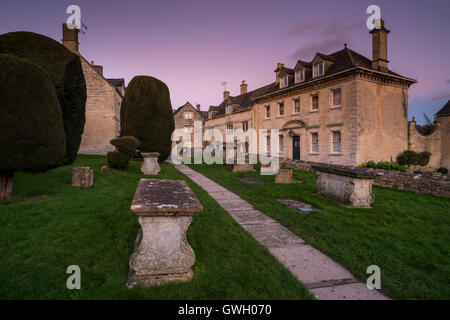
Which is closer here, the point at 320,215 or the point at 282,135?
the point at 320,215

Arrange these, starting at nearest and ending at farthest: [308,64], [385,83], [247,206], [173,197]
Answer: [173,197] < [247,206] < [385,83] < [308,64]

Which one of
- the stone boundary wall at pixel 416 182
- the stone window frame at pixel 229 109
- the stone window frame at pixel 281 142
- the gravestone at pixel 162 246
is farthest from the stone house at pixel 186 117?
the gravestone at pixel 162 246

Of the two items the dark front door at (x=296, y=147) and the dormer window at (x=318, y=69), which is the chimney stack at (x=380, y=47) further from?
the dark front door at (x=296, y=147)

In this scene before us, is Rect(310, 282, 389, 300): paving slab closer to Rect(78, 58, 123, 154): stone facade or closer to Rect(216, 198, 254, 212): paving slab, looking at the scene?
Rect(216, 198, 254, 212): paving slab

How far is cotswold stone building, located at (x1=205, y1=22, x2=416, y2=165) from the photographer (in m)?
17.4

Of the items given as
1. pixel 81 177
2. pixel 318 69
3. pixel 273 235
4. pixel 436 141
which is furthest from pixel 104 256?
pixel 436 141

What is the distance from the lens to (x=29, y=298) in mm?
2586

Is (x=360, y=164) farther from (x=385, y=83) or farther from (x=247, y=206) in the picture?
(x=247, y=206)

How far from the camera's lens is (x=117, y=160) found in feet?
39.5

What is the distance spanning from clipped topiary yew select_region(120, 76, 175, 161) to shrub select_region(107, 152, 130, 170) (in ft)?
14.4

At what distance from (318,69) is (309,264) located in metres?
20.3

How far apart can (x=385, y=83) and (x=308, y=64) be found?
22.1 feet

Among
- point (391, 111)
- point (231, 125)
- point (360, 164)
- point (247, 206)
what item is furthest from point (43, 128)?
point (231, 125)

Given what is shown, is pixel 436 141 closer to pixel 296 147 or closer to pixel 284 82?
pixel 296 147
